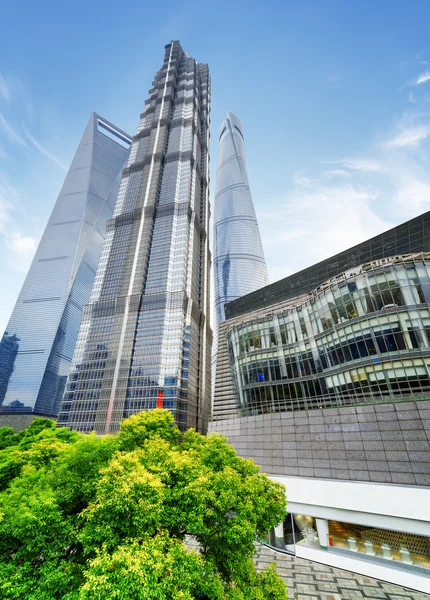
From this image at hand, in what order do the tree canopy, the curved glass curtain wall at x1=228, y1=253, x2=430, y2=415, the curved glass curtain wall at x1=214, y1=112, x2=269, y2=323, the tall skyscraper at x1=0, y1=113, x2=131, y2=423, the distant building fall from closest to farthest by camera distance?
1. the tree canopy
2. the distant building
3. the curved glass curtain wall at x1=228, y1=253, x2=430, y2=415
4. the tall skyscraper at x1=0, y1=113, x2=131, y2=423
5. the curved glass curtain wall at x1=214, y1=112, x2=269, y2=323

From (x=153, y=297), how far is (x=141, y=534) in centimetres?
8261

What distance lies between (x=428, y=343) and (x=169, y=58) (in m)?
204

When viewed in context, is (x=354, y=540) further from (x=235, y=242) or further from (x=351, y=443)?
(x=235, y=242)

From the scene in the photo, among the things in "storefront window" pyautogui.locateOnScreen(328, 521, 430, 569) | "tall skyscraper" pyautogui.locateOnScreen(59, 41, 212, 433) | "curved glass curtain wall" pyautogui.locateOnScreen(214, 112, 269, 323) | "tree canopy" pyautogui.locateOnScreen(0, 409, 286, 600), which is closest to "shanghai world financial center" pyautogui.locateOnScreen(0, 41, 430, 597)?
"storefront window" pyautogui.locateOnScreen(328, 521, 430, 569)

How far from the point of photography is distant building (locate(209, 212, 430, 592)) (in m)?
20.3

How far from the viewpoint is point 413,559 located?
752 inches

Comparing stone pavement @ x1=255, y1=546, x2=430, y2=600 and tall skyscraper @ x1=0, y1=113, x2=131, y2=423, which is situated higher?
tall skyscraper @ x1=0, y1=113, x2=131, y2=423

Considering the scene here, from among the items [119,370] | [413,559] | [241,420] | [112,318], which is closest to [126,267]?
[112,318]

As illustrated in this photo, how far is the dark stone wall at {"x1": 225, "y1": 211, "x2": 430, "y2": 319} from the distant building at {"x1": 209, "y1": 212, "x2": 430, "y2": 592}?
19.6 metres

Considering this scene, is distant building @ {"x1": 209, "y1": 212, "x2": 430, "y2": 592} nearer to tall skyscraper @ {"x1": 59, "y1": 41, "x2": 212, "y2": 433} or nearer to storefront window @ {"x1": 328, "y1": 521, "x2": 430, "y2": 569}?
storefront window @ {"x1": 328, "y1": 521, "x2": 430, "y2": 569}

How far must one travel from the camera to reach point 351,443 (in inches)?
971

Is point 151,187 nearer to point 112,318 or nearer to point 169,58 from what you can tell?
point 112,318

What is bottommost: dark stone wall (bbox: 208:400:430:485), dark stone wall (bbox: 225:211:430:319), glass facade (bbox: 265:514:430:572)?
glass facade (bbox: 265:514:430:572)

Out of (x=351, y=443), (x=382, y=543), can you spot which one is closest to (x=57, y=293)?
(x=351, y=443)
